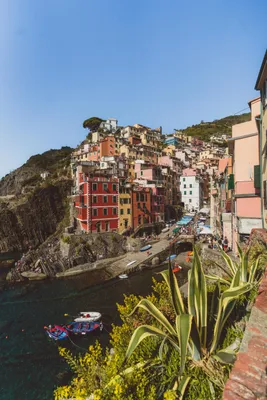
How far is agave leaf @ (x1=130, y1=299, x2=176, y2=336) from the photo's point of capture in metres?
5.20

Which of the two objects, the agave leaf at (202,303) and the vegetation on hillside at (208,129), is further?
the vegetation on hillside at (208,129)

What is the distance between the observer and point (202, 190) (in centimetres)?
6562

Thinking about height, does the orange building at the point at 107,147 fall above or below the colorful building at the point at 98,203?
above

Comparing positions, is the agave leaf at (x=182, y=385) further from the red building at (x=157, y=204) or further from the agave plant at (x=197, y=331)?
the red building at (x=157, y=204)

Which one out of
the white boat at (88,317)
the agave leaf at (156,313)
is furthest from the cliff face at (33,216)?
the agave leaf at (156,313)

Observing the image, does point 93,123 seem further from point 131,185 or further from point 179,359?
point 179,359

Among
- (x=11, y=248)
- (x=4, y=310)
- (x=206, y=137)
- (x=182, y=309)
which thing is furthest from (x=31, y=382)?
(x=206, y=137)

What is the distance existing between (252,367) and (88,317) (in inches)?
733

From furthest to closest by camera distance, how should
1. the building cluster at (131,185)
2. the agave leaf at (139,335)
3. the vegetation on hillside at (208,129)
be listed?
the vegetation on hillside at (208,129)
the building cluster at (131,185)
the agave leaf at (139,335)

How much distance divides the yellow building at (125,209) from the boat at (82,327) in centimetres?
2252

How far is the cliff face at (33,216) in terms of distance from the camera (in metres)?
50.2

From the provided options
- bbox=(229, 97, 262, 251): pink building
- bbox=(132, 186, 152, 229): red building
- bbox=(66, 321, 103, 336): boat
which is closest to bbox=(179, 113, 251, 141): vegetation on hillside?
bbox=(132, 186, 152, 229): red building

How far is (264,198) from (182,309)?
935 centimetres

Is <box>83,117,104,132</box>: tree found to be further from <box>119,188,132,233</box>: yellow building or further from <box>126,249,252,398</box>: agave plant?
<box>126,249,252,398</box>: agave plant
